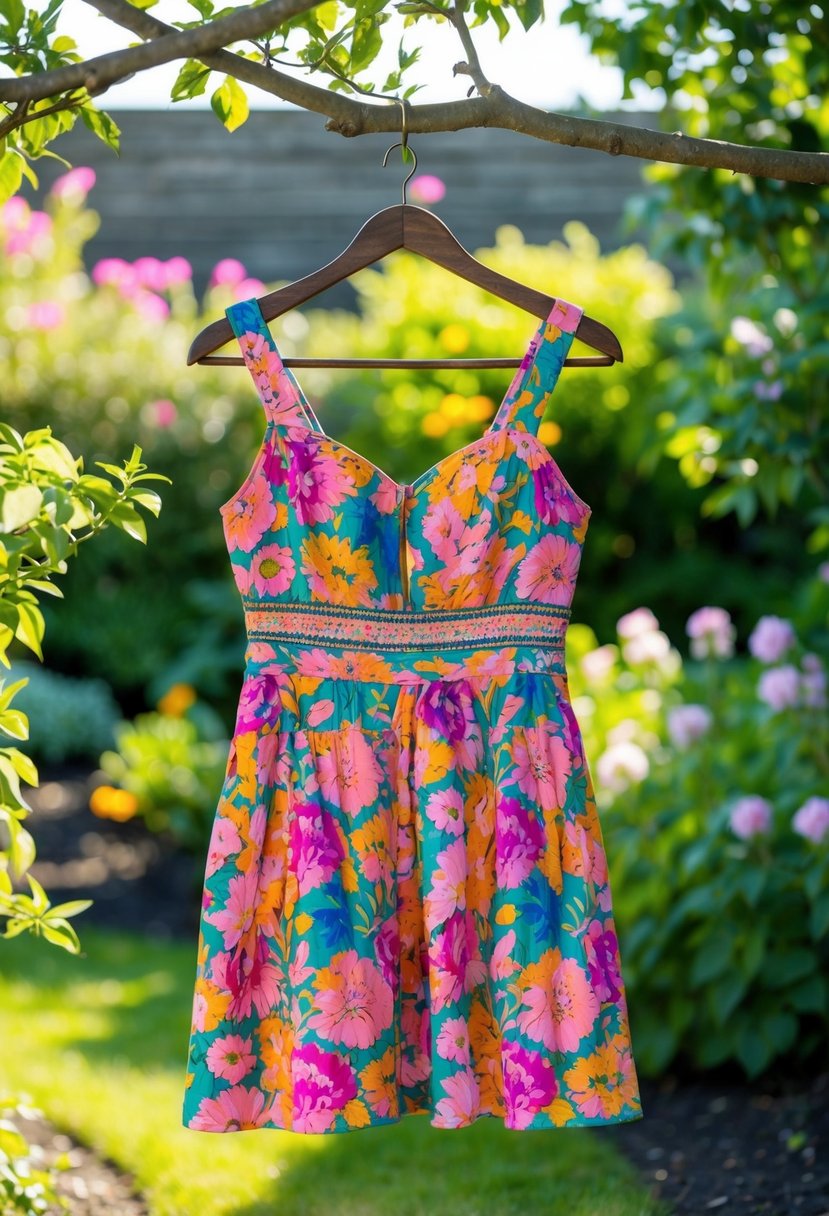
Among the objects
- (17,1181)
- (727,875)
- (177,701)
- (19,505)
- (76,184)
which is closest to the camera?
(19,505)

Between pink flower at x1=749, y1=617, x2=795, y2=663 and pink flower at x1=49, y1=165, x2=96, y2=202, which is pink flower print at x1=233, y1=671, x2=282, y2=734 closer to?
pink flower at x1=749, y1=617, x2=795, y2=663

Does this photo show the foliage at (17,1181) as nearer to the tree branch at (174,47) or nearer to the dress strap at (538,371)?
the dress strap at (538,371)

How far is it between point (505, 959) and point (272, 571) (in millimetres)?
570

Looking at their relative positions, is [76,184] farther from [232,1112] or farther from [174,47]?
[232,1112]

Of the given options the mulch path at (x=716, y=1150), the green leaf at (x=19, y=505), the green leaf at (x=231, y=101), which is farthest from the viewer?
the mulch path at (x=716, y=1150)

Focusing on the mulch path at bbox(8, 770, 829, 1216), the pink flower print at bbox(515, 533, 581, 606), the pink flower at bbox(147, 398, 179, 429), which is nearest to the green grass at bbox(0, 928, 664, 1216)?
the mulch path at bbox(8, 770, 829, 1216)

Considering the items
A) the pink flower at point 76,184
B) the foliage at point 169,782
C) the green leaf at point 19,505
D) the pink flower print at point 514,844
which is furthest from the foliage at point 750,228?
the pink flower at point 76,184

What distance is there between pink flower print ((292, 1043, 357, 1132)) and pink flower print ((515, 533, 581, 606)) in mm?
620

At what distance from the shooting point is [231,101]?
67.6 inches

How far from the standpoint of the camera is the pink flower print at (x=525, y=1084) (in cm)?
158

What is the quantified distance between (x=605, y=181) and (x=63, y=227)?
326 centimetres

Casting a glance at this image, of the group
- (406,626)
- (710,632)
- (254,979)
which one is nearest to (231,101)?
(406,626)

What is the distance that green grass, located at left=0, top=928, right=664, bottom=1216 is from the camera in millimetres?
2324

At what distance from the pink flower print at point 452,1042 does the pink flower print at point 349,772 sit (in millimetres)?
283
